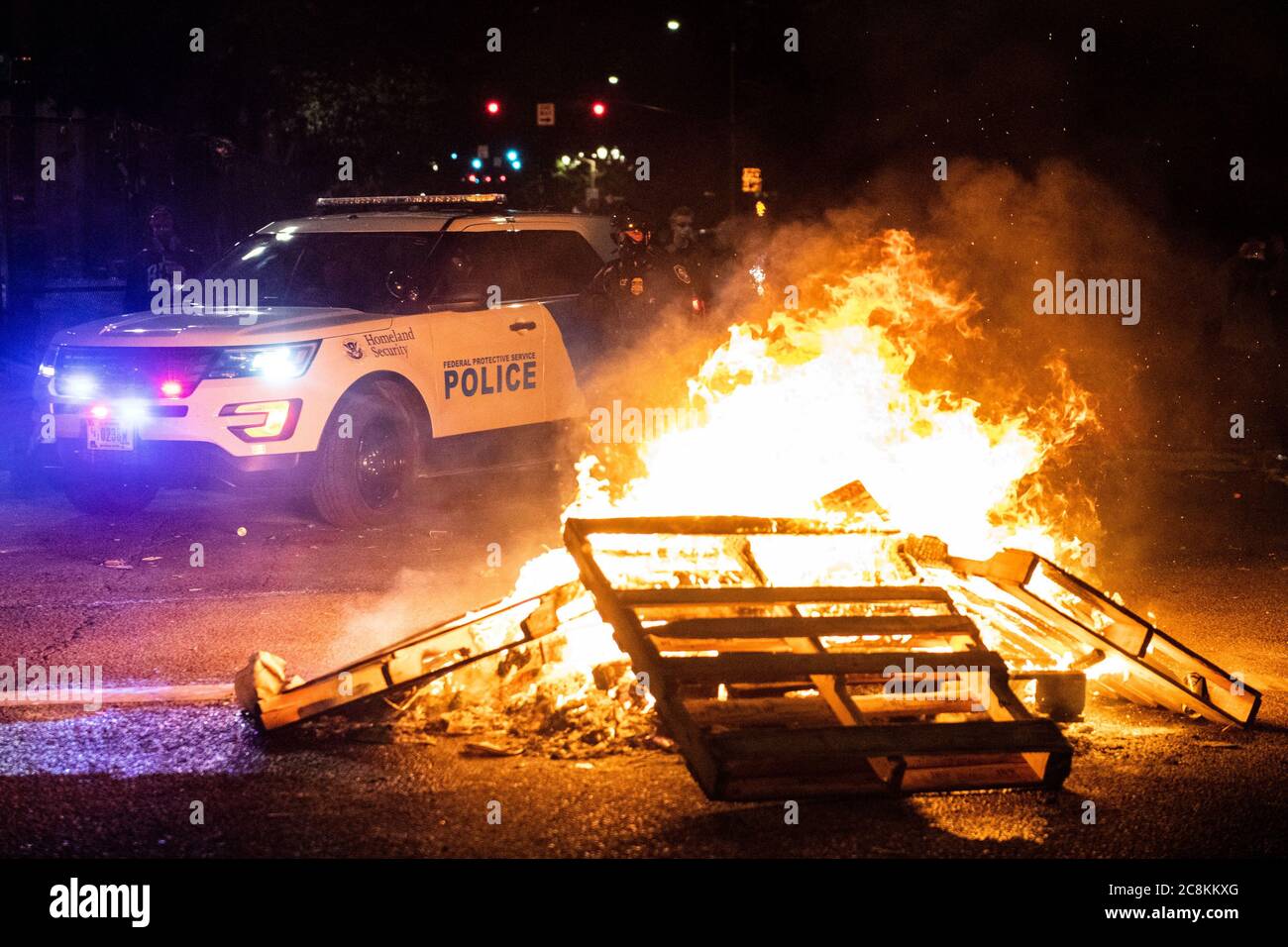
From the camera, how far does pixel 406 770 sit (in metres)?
5.34

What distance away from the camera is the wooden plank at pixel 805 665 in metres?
5.19

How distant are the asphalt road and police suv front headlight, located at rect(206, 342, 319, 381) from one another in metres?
1.23

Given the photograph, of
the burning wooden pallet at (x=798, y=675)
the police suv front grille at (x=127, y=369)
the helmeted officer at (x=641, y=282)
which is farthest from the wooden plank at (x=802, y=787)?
the helmeted officer at (x=641, y=282)

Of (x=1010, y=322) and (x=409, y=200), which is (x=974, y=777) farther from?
(x=1010, y=322)

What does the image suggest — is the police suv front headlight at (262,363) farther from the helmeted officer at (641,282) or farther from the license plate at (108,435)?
the helmeted officer at (641,282)

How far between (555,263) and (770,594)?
20.9 feet

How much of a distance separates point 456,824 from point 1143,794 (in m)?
2.38

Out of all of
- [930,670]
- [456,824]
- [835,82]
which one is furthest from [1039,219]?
[456,824]

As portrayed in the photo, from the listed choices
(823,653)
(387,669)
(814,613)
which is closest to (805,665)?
(823,653)

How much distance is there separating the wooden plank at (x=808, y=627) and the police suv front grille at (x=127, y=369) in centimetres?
494

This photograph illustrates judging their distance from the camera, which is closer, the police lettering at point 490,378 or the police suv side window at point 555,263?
the police lettering at point 490,378

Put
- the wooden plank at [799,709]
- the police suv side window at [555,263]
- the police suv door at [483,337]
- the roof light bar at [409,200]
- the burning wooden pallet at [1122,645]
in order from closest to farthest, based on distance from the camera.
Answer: the wooden plank at [799,709] → the burning wooden pallet at [1122,645] → the police suv door at [483,337] → the police suv side window at [555,263] → the roof light bar at [409,200]

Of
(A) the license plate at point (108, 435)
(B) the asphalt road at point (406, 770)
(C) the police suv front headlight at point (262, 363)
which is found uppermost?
(C) the police suv front headlight at point (262, 363)

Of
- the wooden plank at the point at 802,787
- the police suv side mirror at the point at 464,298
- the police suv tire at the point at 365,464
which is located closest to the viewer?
the wooden plank at the point at 802,787
